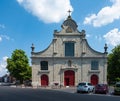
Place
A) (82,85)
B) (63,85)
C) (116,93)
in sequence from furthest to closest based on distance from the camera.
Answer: (63,85), (82,85), (116,93)

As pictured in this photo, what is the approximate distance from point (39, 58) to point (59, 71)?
525 centimetres

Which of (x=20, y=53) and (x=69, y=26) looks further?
(x=20, y=53)

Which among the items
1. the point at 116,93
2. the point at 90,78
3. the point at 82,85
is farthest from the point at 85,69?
the point at 116,93

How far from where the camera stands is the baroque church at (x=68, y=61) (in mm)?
74438

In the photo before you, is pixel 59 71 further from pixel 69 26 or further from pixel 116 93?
pixel 116 93

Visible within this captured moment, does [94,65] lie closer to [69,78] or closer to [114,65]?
[69,78]

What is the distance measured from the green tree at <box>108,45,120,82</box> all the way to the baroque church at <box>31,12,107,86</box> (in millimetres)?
16097

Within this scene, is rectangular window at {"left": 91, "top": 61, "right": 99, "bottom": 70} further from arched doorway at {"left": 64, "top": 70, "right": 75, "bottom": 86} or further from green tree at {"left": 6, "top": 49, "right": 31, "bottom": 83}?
green tree at {"left": 6, "top": 49, "right": 31, "bottom": 83}

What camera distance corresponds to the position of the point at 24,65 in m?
88.8

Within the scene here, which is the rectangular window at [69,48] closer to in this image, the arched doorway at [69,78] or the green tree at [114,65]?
the arched doorway at [69,78]

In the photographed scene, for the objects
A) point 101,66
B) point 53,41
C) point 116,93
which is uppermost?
point 53,41

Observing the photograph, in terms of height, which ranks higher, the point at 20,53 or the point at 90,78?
the point at 20,53

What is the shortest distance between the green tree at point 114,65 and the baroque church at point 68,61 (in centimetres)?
1610

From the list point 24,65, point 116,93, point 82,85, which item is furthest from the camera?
point 24,65
